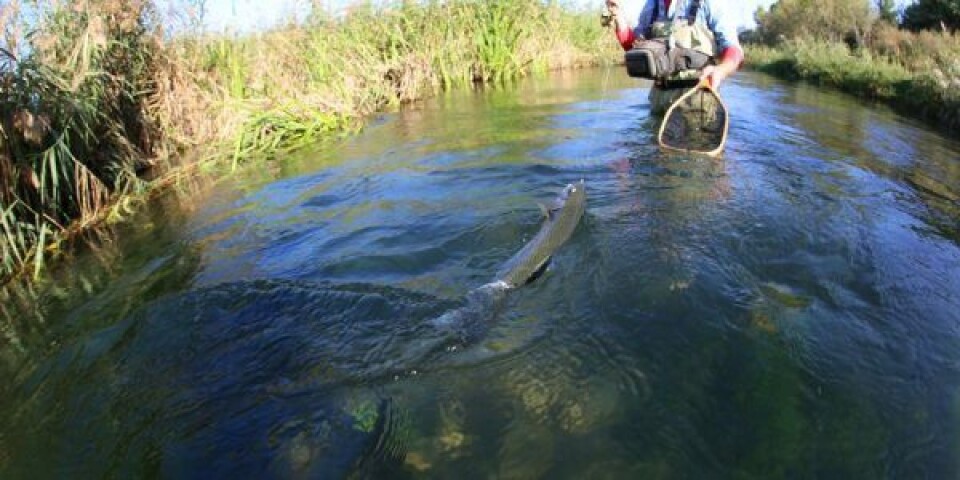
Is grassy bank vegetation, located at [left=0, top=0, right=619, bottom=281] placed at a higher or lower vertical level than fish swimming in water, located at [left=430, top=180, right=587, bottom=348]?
higher

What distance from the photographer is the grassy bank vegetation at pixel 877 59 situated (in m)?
13.0

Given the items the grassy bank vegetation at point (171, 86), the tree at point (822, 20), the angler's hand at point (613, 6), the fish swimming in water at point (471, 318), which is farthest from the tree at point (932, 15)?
the fish swimming in water at point (471, 318)

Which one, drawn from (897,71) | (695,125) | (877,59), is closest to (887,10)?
(877,59)

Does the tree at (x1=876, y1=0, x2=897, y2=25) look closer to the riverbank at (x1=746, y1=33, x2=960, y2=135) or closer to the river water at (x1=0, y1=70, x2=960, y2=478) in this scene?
the riverbank at (x1=746, y1=33, x2=960, y2=135)

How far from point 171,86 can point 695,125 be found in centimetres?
742

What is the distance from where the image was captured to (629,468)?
2.81 m

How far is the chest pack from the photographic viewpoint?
25.8 feet

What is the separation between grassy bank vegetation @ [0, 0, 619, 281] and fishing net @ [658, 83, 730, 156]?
18.8 feet

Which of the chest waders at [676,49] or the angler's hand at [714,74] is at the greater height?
the chest waders at [676,49]

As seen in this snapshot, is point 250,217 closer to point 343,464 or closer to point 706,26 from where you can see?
point 343,464

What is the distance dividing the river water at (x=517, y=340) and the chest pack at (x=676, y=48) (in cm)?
156

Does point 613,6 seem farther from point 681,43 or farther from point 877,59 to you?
point 877,59

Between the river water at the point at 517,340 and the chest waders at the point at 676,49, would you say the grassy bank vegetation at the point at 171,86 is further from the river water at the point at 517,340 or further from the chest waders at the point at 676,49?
the chest waders at the point at 676,49

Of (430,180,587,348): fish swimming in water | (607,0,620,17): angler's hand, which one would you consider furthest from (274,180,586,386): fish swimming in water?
(607,0,620,17): angler's hand
